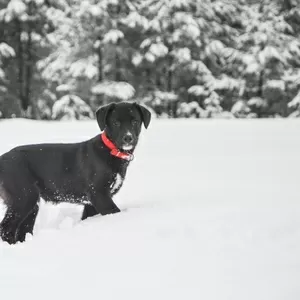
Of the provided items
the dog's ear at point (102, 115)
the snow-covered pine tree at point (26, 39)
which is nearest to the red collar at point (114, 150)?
the dog's ear at point (102, 115)

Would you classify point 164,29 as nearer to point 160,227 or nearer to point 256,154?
point 256,154

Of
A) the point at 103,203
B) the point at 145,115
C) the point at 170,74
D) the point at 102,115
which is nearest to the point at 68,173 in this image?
the point at 103,203

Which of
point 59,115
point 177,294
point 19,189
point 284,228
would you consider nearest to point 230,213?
point 284,228

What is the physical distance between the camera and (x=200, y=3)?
78.2 ft

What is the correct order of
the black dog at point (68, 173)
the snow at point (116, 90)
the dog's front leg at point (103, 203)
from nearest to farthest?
the black dog at point (68, 173)
the dog's front leg at point (103, 203)
the snow at point (116, 90)

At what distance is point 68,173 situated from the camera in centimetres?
511

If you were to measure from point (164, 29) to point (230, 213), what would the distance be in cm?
2024

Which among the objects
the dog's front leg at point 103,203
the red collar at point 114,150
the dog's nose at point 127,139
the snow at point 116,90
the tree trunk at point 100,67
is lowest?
the snow at point 116,90

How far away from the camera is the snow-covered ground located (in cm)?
281

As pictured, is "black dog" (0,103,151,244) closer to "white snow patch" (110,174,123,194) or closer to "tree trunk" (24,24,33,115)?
"white snow patch" (110,174,123,194)

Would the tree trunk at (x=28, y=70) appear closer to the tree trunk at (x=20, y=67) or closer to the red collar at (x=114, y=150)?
the tree trunk at (x=20, y=67)

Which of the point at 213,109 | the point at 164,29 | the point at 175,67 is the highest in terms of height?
the point at 164,29

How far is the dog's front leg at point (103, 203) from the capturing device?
4941mm

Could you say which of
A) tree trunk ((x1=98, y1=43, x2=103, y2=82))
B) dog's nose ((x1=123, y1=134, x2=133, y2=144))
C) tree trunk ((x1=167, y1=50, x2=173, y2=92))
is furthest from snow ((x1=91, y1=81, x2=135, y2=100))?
dog's nose ((x1=123, y1=134, x2=133, y2=144))
